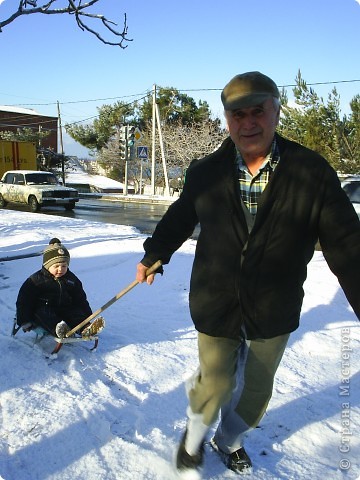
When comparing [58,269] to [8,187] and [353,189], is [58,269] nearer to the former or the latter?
[353,189]

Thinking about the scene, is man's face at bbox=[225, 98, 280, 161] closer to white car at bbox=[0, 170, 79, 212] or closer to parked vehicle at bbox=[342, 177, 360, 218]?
parked vehicle at bbox=[342, 177, 360, 218]

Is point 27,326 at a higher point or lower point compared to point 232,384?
lower

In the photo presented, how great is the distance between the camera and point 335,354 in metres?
3.43

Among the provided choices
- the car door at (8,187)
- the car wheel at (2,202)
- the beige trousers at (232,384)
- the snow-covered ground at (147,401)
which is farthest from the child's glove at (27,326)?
the car wheel at (2,202)

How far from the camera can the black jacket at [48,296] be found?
11.2 ft

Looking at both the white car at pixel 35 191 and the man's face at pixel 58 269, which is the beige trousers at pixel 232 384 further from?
the white car at pixel 35 191

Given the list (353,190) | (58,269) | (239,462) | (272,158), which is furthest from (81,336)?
(353,190)

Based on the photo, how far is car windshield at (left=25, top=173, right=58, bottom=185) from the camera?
18.8 m

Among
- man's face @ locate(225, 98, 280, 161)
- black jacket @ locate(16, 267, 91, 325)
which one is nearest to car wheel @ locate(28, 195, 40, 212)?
black jacket @ locate(16, 267, 91, 325)

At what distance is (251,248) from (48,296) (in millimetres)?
2189

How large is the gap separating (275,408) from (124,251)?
16.4 ft

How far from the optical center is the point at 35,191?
1800 centimetres

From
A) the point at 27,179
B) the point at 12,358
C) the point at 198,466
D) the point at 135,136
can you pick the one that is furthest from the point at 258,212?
the point at 135,136

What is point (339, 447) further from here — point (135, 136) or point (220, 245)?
point (135, 136)
